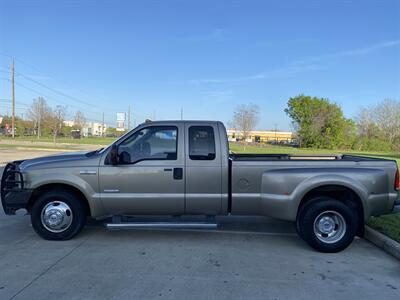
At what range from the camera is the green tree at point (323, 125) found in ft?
207

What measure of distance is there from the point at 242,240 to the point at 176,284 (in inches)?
79.0

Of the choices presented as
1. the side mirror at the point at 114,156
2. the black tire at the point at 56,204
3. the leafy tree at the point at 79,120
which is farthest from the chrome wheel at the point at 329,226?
the leafy tree at the point at 79,120

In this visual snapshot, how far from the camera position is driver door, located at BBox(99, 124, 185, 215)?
17.7ft

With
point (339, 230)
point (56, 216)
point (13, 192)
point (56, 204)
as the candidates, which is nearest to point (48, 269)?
point (56, 216)

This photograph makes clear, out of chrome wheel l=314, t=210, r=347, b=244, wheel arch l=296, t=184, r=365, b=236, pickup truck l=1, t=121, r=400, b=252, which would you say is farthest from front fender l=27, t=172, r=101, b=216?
chrome wheel l=314, t=210, r=347, b=244

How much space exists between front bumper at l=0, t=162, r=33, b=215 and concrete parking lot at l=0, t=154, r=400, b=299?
57cm

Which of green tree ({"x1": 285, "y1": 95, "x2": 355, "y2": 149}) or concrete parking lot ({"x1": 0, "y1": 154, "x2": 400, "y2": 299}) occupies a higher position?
green tree ({"x1": 285, "y1": 95, "x2": 355, "y2": 149})

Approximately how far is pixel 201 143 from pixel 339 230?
8.15 ft

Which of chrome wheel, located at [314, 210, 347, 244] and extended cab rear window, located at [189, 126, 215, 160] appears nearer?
chrome wheel, located at [314, 210, 347, 244]

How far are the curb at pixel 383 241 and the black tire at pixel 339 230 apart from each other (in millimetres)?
570

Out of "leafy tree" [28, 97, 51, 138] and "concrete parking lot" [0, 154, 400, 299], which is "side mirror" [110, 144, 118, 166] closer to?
"concrete parking lot" [0, 154, 400, 299]

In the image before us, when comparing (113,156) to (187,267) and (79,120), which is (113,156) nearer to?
(187,267)

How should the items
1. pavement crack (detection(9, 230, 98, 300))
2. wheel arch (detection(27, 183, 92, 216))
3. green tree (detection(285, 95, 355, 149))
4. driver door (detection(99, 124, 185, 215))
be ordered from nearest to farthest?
pavement crack (detection(9, 230, 98, 300)) → driver door (detection(99, 124, 185, 215)) → wheel arch (detection(27, 183, 92, 216)) → green tree (detection(285, 95, 355, 149))

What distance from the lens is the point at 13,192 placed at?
Answer: 544cm
